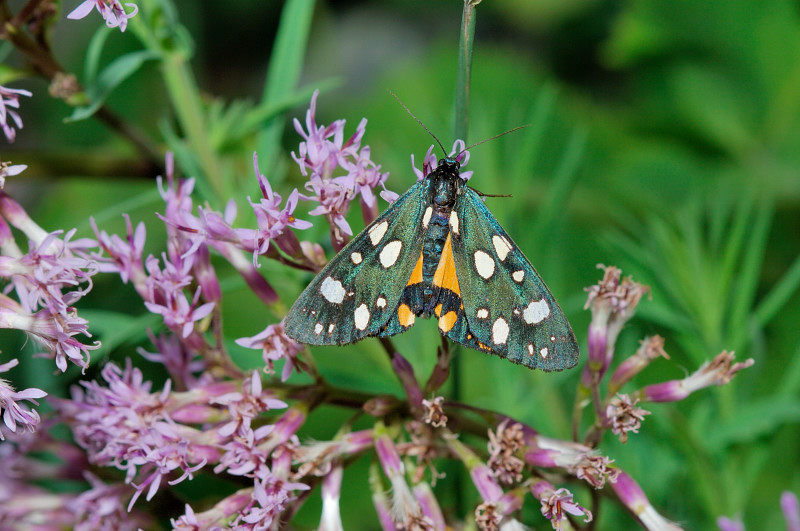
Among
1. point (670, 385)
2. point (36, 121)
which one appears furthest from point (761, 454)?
point (36, 121)

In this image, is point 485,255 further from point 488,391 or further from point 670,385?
point 488,391

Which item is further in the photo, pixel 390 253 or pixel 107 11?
pixel 390 253

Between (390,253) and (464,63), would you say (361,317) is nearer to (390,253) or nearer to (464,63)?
(390,253)

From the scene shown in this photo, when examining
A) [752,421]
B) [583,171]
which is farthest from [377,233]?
[583,171]

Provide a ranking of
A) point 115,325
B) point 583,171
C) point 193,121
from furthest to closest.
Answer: point 583,171, point 193,121, point 115,325

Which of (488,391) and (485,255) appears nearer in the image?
(485,255)

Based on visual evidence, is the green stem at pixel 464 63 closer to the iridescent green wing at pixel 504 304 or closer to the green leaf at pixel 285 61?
the iridescent green wing at pixel 504 304

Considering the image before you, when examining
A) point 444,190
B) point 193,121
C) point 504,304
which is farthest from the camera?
point 193,121
